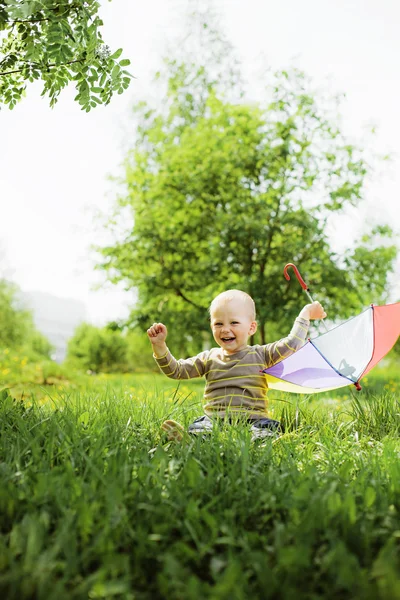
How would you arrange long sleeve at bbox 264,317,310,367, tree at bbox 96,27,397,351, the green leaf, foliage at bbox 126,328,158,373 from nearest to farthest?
the green leaf, long sleeve at bbox 264,317,310,367, tree at bbox 96,27,397,351, foliage at bbox 126,328,158,373

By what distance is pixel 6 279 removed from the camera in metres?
28.1

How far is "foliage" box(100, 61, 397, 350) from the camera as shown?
892cm

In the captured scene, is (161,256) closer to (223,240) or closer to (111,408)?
(223,240)

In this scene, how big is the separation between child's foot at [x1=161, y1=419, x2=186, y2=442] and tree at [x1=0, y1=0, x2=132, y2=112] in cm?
197

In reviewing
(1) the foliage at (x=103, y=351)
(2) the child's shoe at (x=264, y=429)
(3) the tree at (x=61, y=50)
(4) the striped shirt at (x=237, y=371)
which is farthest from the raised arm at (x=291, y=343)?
(1) the foliage at (x=103, y=351)

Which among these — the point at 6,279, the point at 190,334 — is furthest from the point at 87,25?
the point at 6,279

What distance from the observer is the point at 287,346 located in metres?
3.63

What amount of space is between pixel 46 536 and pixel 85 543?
0.13 m

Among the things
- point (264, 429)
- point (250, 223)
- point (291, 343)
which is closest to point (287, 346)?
point (291, 343)

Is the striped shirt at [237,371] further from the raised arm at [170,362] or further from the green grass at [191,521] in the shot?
the green grass at [191,521]

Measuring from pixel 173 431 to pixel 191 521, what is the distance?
104 centimetres

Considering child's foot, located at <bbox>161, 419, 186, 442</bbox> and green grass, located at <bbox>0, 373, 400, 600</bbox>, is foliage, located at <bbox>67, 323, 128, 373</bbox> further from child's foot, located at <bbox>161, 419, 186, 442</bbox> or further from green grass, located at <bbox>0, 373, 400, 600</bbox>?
green grass, located at <bbox>0, 373, 400, 600</bbox>

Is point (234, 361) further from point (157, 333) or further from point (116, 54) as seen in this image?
point (116, 54)

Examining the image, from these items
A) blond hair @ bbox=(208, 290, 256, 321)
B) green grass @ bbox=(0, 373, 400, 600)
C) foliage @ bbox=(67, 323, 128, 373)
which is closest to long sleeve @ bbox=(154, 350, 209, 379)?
blond hair @ bbox=(208, 290, 256, 321)
